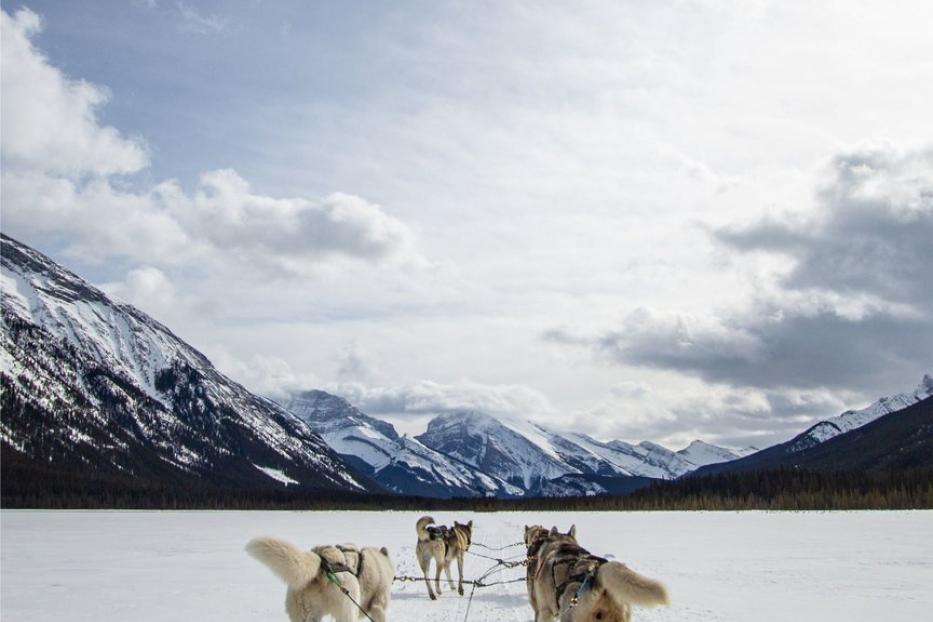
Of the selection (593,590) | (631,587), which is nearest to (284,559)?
(593,590)

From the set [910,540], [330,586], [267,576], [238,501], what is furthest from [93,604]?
[238,501]

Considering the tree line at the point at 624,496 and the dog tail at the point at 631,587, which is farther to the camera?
the tree line at the point at 624,496

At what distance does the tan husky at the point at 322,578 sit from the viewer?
8.96 m

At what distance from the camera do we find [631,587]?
8312 millimetres

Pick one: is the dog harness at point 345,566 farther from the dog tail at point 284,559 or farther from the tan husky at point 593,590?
the tan husky at point 593,590

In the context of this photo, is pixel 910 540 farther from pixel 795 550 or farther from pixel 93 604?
pixel 93 604

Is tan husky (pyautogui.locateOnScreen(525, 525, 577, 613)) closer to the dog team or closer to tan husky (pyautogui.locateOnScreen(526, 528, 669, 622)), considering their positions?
the dog team

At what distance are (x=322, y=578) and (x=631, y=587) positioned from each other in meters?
3.89

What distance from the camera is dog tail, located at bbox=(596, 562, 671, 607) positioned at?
8.17m

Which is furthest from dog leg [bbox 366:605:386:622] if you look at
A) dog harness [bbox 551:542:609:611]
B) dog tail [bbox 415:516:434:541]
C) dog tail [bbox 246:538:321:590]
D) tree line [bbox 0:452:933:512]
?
tree line [bbox 0:452:933:512]

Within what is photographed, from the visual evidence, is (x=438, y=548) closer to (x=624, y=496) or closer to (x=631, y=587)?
(x=631, y=587)

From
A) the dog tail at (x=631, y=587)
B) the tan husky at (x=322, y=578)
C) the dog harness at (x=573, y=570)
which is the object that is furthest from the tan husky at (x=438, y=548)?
the dog tail at (x=631, y=587)

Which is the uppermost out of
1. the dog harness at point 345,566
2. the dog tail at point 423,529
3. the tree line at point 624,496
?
the tree line at point 624,496

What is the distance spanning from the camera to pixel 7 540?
48562 millimetres
